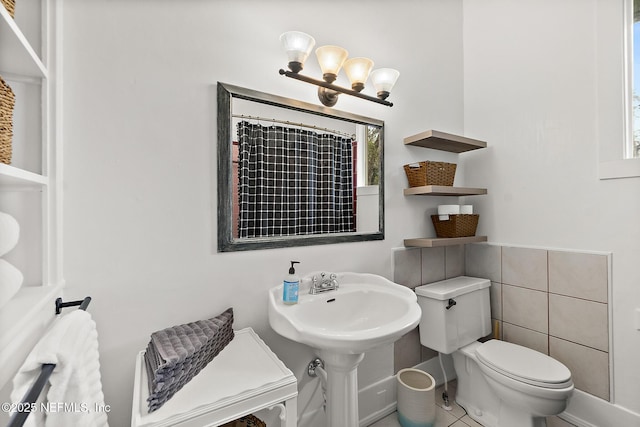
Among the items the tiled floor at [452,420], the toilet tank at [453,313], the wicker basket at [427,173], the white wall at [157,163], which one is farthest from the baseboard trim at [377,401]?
the wicker basket at [427,173]

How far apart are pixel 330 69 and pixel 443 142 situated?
35.5 inches

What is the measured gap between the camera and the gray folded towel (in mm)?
758

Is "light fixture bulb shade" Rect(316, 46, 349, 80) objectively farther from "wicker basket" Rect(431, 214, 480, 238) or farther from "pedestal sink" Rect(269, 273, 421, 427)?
"wicker basket" Rect(431, 214, 480, 238)

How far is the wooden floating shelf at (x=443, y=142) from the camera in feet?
5.48

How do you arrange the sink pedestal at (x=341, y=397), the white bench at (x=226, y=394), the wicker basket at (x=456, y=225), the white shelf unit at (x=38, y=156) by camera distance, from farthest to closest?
1. the wicker basket at (x=456, y=225)
2. the sink pedestal at (x=341, y=397)
3. the white shelf unit at (x=38, y=156)
4. the white bench at (x=226, y=394)

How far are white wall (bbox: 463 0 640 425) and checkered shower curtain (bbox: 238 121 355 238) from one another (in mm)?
1108

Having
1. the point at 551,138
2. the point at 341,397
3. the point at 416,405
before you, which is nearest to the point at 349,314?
the point at 341,397

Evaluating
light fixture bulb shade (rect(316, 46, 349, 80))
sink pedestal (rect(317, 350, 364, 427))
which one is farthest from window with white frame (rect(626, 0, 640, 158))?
sink pedestal (rect(317, 350, 364, 427))

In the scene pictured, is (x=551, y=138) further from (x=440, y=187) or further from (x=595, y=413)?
(x=595, y=413)

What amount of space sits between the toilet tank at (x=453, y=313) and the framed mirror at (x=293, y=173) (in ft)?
1.63

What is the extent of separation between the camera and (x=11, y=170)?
2.01 feet

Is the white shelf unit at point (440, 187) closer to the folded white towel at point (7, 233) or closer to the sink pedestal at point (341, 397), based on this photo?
the sink pedestal at point (341, 397)

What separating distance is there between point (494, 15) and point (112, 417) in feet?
9.87

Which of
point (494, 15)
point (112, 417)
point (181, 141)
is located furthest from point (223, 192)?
point (494, 15)
